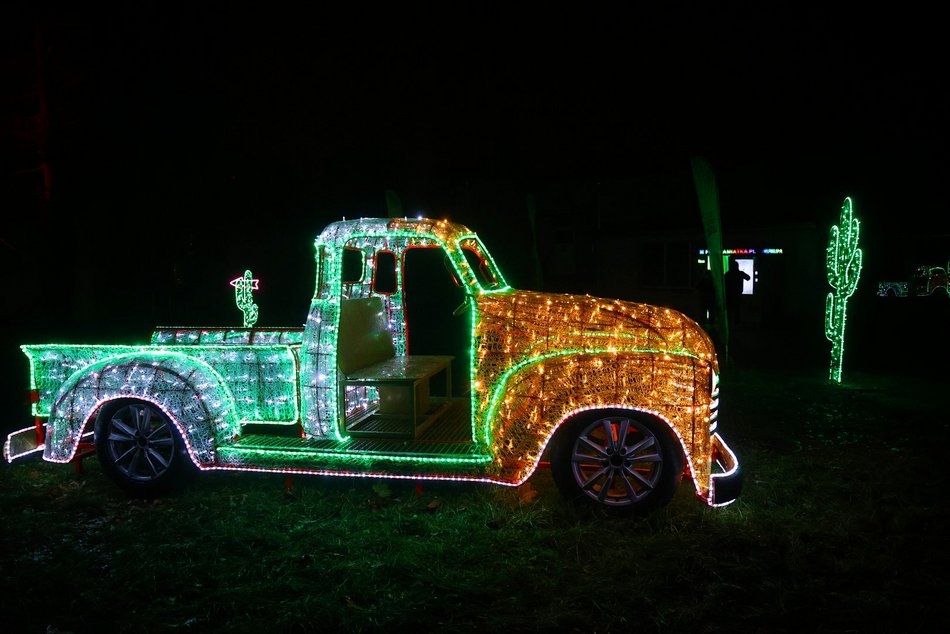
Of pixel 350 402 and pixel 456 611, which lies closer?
pixel 456 611

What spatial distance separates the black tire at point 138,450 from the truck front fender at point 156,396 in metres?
0.13

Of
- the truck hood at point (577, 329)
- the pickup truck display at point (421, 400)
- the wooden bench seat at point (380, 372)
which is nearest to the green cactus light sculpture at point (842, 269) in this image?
the pickup truck display at point (421, 400)

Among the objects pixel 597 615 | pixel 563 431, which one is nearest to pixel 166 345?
pixel 563 431

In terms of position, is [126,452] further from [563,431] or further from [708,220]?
[708,220]

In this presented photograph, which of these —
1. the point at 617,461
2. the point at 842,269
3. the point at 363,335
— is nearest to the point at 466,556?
the point at 617,461

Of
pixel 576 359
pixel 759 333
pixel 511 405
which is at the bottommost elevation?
pixel 759 333

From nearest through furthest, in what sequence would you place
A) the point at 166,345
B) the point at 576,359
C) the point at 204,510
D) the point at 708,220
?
the point at 576,359
the point at 204,510
the point at 166,345
the point at 708,220

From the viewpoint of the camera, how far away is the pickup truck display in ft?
14.5

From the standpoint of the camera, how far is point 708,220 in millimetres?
10680

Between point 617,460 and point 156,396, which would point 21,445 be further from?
point 617,460

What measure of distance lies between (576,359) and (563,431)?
0.56m

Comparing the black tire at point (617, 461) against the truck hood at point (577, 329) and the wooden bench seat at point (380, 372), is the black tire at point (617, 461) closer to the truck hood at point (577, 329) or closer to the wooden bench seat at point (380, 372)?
the truck hood at point (577, 329)

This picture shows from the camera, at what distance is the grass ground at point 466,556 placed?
3.43 meters

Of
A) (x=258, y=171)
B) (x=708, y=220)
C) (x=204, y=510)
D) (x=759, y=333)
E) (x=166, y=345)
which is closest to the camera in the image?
(x=204, y=510)
